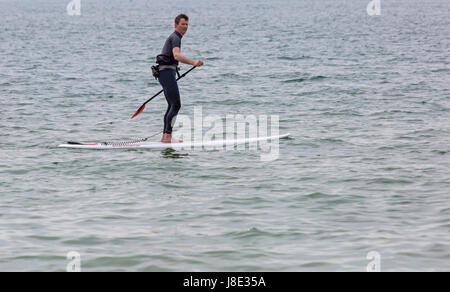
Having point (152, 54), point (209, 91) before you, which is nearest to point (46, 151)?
point (209, 91)

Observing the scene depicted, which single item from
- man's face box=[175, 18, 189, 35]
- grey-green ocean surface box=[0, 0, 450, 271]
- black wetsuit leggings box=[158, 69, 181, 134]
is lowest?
grey-green ocean surface box=[0, 0, 450, 271]

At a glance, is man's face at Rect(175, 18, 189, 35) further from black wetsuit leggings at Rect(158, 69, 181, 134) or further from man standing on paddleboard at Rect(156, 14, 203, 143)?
black wetsuit leggings at Rect(158, 69, 181, 134)

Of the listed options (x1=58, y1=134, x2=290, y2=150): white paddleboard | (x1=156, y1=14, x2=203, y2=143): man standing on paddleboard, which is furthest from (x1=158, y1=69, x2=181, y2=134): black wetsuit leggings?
(x1=58, y1=134, x2=290, y2=150): white paddleboard

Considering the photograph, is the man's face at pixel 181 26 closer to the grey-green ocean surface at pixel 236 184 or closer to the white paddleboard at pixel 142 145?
the white paddleboard at pixel 142 145

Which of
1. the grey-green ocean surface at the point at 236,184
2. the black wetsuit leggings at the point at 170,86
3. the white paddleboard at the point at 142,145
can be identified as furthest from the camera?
the white paddleboard at the point at 142,145

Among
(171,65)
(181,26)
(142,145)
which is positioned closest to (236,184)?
(142,145)

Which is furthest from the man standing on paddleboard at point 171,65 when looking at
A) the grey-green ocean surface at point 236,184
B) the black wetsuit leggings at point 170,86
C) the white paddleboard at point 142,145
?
the grey-green ocean surface at point 236,184

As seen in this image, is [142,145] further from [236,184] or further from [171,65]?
[236,184]

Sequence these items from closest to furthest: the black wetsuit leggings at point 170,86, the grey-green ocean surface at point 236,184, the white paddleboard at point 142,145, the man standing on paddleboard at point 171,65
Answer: the grey-green ocean surface at point 236,184 → the man standing on paddleboard at point 171,65 → the black wetsuit leggings at point 170,86 → the white paddleboard at point 142,145

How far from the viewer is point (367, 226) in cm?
791

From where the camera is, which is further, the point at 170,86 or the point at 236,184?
the point at 170,86
